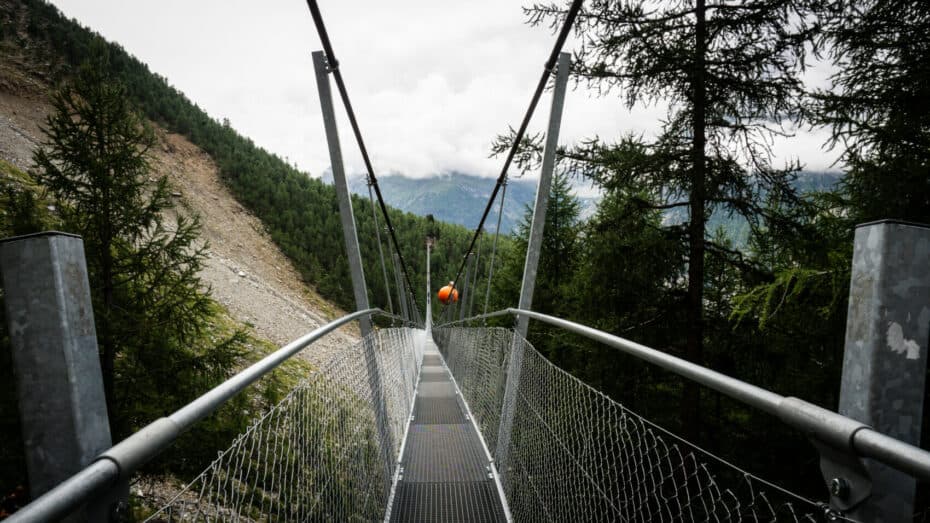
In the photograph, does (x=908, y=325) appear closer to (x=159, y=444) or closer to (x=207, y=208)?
(x=159, y=444)

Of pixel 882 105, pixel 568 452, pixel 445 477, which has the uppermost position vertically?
pixel 882 105

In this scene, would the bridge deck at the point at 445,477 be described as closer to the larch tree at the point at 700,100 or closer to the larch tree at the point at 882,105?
the larch tree at the point at 700,100

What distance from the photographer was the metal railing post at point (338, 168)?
3.07m

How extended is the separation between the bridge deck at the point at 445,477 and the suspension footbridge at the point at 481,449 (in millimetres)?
16

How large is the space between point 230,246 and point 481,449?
92.9ft

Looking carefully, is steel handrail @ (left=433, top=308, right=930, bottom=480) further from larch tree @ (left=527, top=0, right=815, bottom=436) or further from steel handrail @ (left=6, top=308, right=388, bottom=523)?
larch tree @ (left=527, top=0, right=815, bottom=436)

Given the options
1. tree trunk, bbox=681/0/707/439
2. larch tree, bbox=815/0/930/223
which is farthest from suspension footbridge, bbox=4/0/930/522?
larch tree, bbox=815/0/930/223

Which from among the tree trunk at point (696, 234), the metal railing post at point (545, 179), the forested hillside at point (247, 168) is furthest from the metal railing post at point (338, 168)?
the forested hillside at point (247, 168)

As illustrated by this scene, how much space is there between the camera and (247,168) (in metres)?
37.1

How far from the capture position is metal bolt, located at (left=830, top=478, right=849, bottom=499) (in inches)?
29.1

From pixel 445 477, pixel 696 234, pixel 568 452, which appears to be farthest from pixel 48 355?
pixel 696 234

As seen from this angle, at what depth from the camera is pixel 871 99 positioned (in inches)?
170

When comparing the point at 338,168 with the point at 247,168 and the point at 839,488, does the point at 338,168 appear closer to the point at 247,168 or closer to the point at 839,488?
the point at 839,488

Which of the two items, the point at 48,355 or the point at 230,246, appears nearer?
the point at 48,355
